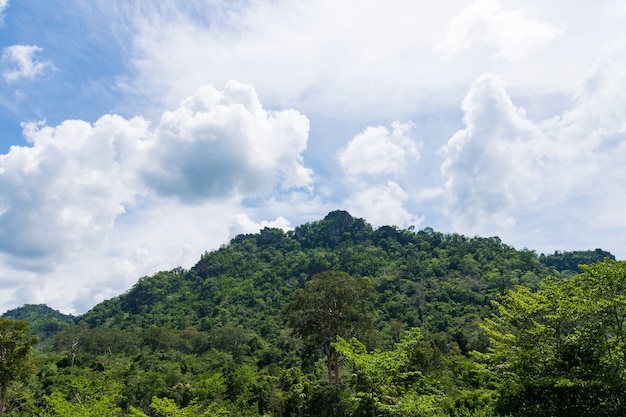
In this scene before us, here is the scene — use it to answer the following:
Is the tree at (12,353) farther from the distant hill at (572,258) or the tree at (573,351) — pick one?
the distant hill at (572,258)

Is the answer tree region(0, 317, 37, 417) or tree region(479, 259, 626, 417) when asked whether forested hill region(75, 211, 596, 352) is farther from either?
tree region(0, 317, 37, 417)

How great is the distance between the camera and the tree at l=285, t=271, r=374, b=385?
97.0 feet

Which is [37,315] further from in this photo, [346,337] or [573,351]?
[573,351]

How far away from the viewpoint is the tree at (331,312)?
29562 millimetres

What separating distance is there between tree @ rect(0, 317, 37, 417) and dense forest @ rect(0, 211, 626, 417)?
0.10 m

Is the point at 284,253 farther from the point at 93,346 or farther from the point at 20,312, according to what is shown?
the point at 20,312

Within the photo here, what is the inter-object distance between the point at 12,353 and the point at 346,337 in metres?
19.0

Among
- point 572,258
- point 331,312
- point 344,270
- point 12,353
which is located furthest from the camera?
point 572,258

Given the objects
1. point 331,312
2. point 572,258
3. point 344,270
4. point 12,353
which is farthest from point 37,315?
point 572,258

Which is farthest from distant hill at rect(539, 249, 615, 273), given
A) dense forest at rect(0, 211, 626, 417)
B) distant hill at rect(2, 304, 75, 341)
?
distant hill at rect(2, 304, 75, 341)

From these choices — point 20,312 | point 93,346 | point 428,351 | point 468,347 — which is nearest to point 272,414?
point 428,351

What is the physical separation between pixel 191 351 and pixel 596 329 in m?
56.0

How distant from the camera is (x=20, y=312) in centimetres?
15700

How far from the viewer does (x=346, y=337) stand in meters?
29.8
